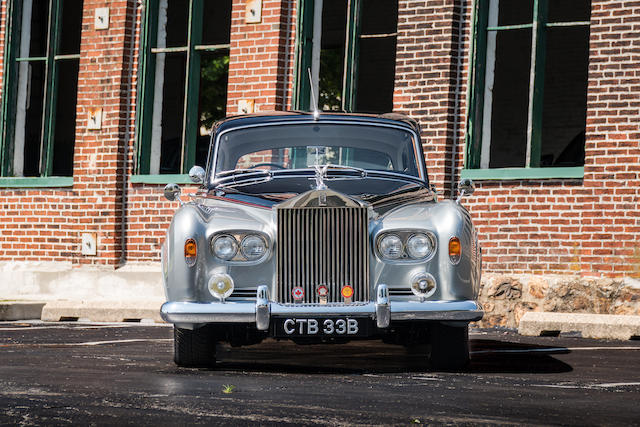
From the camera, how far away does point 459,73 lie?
14.0m

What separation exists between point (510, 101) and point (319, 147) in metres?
13.5

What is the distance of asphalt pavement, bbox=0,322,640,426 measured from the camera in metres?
5.92

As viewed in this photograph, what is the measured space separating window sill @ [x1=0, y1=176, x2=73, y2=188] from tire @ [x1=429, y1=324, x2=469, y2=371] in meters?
9.18

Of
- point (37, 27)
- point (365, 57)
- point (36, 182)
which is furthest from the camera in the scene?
point (365, 57)

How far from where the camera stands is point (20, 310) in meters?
14.4

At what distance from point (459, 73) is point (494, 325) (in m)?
2.92

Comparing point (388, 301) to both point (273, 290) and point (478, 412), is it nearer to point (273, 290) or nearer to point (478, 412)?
point (273, 290)

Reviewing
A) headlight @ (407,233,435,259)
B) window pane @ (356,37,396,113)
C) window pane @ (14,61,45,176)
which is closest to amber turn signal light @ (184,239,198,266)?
headlight @ (407,233,435,259)

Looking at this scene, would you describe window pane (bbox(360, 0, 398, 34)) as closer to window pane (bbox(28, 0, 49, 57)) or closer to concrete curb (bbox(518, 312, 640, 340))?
window pane (bbox(28, 0, 49, 57))

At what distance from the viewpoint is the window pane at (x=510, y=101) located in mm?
21898

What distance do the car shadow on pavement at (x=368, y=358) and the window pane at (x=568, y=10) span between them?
11.3 meters

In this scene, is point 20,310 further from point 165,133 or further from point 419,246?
point 419,246

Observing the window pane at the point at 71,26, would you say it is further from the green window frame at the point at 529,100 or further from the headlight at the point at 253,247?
the headlight at the point at 253,247

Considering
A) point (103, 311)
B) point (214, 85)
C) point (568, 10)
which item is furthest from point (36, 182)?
point (568, 10)
